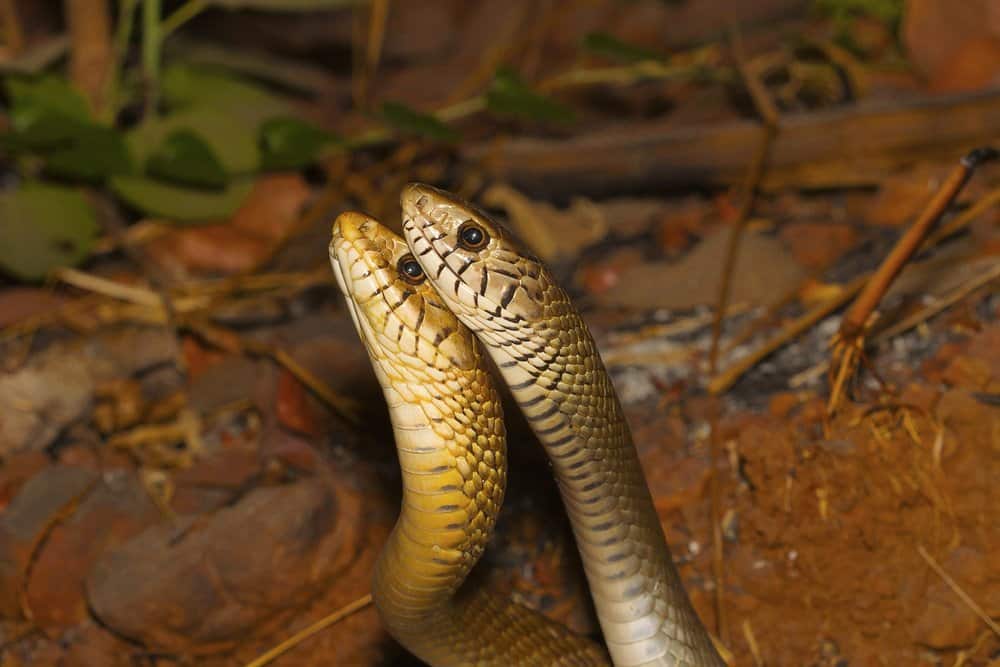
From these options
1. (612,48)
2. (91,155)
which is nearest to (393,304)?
(612,48)

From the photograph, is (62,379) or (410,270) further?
(62,379)

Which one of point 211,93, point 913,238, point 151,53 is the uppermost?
point 913,238

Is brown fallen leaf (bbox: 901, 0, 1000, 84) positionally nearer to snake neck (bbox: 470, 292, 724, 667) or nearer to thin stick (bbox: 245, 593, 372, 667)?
snake neck (bbox: 470, 292, 724, 667)

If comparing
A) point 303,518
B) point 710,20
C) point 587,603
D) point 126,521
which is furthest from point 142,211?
point 710,20

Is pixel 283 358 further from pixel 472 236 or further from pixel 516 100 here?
pixel 472 236

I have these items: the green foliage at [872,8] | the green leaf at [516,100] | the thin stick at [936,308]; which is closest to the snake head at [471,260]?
the thin stick at [936,308]
